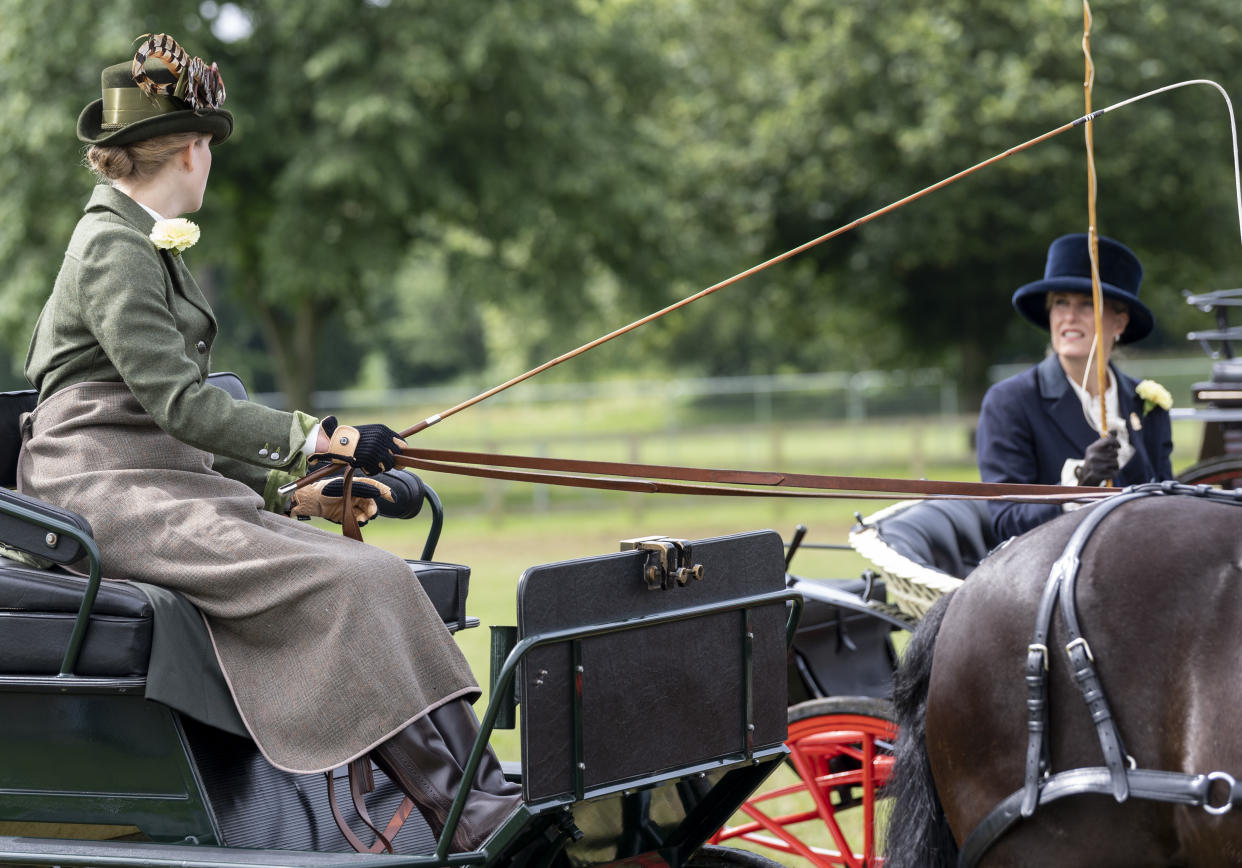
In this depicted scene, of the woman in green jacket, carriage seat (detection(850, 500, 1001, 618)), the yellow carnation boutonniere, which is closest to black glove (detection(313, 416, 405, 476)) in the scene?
the woman in green jacket

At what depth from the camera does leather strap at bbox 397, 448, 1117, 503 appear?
110 inches

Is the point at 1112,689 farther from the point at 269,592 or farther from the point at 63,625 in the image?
the point at 63,625

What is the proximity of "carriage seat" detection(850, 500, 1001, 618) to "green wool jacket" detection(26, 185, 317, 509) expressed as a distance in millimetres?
1380

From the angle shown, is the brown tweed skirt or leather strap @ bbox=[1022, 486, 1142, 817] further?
the brown tweed skirt

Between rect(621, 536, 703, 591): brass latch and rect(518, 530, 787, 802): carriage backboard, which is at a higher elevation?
rect(621, 536, 703, 591): brass latch

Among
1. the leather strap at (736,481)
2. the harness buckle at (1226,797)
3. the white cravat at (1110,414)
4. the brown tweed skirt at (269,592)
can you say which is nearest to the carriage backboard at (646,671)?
the leather strap at (736,481)

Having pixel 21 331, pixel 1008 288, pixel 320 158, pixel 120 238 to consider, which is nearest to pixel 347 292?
pixel 320 158

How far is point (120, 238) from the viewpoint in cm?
271

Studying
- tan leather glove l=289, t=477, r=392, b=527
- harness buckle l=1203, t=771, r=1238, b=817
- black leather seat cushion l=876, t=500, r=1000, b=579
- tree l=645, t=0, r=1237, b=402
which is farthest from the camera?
tree l=645, t=0, r=1237, b=402

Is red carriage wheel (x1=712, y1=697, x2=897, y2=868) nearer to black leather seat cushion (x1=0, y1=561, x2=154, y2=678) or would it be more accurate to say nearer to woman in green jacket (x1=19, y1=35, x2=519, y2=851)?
woman in green jacket (x1=19, y1=35, x2=519, y2=851)

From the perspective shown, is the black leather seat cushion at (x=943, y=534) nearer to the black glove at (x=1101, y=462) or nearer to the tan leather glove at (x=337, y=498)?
the black glove at (x=1101, y=462)

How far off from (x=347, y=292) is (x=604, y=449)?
346 cm

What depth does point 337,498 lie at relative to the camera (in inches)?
120

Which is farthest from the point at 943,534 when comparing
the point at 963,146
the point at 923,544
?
the point at 963,146
